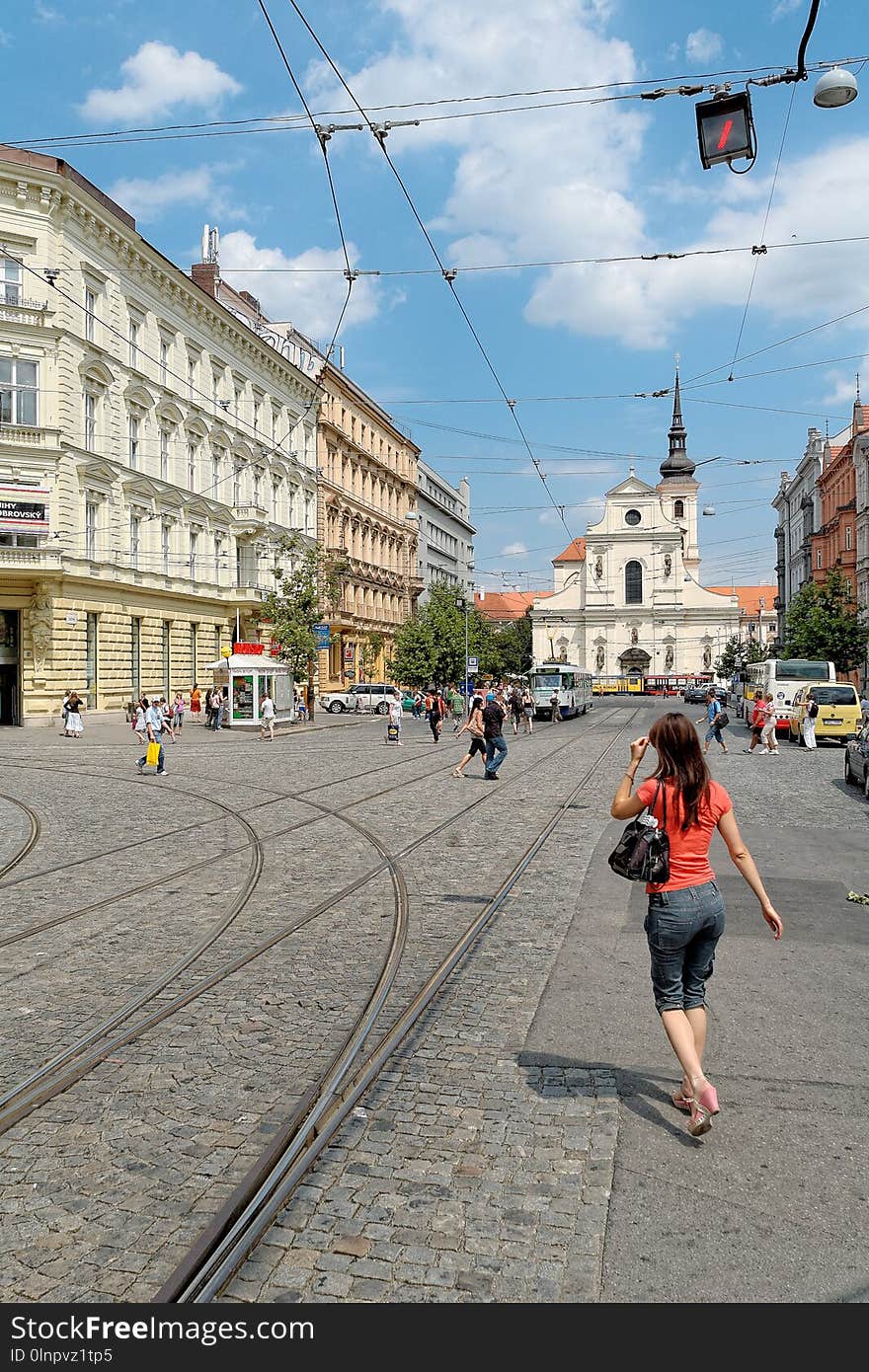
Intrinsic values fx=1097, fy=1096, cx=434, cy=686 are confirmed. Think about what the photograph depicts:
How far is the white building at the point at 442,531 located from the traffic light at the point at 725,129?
2499 inches

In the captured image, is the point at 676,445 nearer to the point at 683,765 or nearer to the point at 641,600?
the point at 641,600

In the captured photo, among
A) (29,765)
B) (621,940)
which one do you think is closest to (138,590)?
(29,765)

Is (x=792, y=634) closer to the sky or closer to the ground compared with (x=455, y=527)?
closer to the ground

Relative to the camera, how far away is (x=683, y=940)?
449 cm

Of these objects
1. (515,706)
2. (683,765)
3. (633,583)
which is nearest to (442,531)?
(633,583)

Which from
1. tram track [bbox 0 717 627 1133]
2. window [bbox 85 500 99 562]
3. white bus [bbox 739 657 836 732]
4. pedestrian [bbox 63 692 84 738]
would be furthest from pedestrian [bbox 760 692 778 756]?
window [bbox 85 500 99 562]

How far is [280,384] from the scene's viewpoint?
188 feet

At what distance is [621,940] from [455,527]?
328 feet

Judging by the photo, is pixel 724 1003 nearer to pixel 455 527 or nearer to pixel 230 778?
pixel 230 778

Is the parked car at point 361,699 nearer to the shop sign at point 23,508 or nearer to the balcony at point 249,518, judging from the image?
the balcony at point 249,518

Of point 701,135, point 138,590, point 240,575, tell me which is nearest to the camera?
point 701,135

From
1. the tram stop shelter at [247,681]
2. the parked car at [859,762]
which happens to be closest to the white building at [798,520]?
the tram stop shelter at [247,681]

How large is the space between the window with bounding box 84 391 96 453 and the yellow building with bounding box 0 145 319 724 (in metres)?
0.07

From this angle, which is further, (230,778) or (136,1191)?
(230,778)
